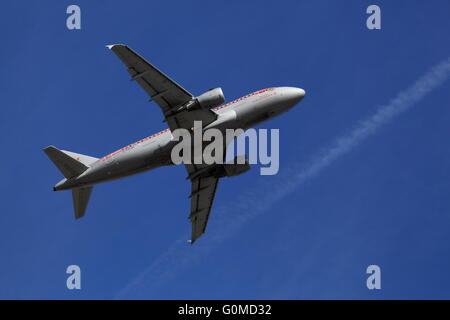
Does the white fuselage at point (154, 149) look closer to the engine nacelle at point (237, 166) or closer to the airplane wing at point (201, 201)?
the engine nacelle at point (237, 166)

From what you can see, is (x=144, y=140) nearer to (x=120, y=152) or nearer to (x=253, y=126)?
(x=120, y=152)

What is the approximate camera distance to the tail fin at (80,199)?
66562 millimetres

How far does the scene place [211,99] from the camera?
6075cm

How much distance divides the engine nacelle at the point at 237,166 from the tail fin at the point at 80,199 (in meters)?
14.7

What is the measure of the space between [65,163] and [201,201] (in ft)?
54.6

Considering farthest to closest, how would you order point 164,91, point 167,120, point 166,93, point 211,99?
1. point 167,120
2. point 211,99
3. point 166,93
4. point 164,91

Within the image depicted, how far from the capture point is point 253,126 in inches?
2505

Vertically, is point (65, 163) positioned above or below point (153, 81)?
below

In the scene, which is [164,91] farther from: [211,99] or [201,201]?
[201,201]

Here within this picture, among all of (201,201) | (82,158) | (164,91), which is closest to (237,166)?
(201,201)

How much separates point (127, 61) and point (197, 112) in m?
8.53

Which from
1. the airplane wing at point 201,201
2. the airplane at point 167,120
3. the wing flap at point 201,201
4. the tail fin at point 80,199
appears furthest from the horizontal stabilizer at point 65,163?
the wing flap at point 201,201

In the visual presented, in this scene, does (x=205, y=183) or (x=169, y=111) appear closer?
(x=169, y=111)

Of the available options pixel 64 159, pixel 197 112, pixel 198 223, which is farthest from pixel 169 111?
pixel 198 223
